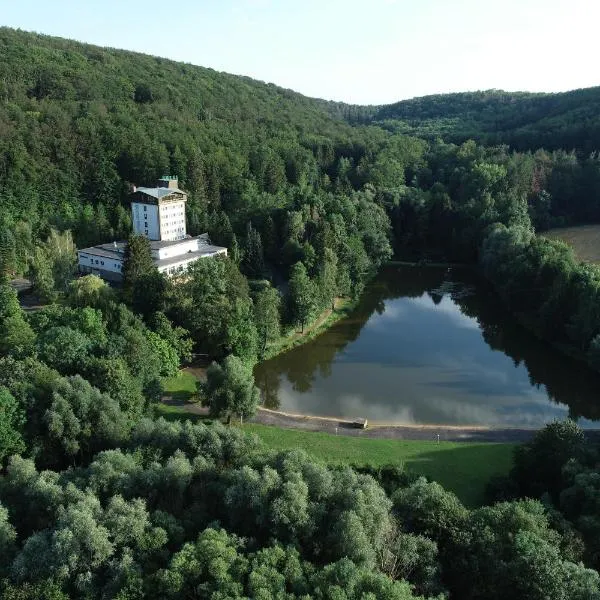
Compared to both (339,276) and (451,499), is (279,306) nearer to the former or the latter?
(339,276)

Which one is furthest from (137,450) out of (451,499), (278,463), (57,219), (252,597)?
(57,219)

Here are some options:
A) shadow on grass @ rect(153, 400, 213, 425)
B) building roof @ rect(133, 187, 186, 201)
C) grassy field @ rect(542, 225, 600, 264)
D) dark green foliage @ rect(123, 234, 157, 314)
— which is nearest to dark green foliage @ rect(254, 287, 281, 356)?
dark green foliage @ rect(123, 234, 157, 314)

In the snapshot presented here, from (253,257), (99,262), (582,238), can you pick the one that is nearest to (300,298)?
(253,257)

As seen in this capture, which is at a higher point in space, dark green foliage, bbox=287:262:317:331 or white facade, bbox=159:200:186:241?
white facade, bbox=159:200:186:241

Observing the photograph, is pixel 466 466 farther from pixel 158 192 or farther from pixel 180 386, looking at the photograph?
pixel 158 192

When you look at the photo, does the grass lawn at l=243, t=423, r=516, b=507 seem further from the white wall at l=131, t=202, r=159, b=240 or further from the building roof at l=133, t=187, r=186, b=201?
the building roof at l=133, t=187, r=186, b=201

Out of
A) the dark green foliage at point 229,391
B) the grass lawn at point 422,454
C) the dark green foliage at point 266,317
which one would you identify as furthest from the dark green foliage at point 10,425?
the dark green foliage at point 266,317
